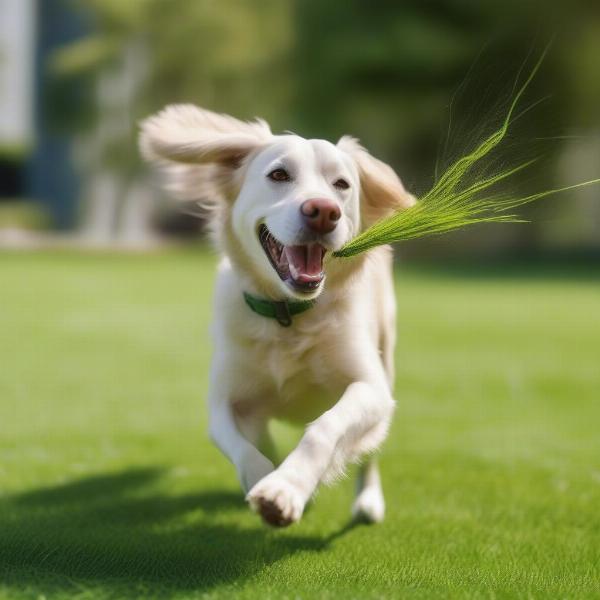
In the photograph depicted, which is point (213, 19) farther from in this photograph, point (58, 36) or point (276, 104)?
point (58, 36)

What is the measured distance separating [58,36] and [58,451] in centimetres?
3077

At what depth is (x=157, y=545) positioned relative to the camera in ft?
10.5

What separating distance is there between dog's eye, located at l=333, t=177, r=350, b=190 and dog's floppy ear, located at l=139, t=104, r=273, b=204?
15.0 inches

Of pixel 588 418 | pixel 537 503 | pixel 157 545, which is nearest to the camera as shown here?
pixel 157 545

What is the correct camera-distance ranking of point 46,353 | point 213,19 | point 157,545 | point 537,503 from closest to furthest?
point 157,545, point 537,503, point 46,353, point 213,19

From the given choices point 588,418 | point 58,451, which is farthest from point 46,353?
point 588,418

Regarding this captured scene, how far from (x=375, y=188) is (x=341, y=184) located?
262 mm

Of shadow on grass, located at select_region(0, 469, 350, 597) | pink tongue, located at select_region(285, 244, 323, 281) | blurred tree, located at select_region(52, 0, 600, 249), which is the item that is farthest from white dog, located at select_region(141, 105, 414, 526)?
blurred tree, located at select_region(52, 0, 600, 249)

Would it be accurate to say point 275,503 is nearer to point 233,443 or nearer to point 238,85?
point 233,443

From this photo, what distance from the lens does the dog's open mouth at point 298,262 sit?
3.11m

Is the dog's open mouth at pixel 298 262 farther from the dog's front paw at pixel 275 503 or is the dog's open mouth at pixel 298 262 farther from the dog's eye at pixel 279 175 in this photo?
the dog's front paw at pixel 275 503

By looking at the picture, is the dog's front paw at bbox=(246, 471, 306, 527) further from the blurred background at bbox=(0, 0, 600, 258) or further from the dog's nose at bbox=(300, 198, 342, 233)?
the blurred background at bbox=(0, 0, 600, 258)

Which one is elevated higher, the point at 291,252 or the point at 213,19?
the point at 213,19

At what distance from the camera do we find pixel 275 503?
260 centimetres
